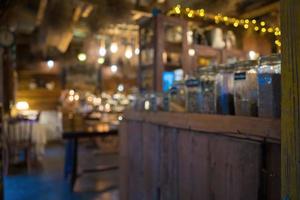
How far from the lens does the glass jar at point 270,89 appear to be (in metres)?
1.12

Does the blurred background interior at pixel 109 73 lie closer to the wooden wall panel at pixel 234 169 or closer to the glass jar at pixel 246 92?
the glass jar at pixel 246 92

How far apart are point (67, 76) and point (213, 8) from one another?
8.46 meters

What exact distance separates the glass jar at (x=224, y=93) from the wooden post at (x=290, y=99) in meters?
0.60

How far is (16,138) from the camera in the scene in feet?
16.3

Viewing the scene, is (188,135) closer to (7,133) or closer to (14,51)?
(7,133)

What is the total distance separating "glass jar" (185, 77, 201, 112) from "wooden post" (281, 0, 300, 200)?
0.81 m

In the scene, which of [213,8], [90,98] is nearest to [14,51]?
[90,98]

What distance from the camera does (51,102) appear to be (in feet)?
29.9

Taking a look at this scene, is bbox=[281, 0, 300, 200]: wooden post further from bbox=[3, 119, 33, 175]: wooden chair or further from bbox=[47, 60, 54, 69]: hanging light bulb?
bbox=[47, 60, 54, 69]: hanging light bulb

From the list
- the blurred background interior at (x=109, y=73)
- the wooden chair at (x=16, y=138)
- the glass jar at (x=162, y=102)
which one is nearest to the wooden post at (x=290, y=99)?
the blurred background interior at (x=109, y=73)

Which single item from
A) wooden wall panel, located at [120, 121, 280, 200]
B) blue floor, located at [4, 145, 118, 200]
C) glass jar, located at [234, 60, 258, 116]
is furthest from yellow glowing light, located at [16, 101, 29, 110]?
glass jar, located at [234, 60, 258, 116]

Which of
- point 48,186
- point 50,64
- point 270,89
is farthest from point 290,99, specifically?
point 50,64

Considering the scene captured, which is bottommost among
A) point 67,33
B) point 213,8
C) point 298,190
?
point 298,190

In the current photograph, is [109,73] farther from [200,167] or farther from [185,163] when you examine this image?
[200,167]
